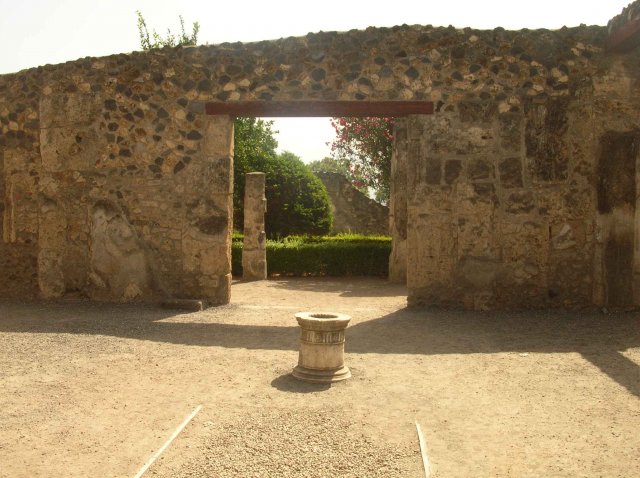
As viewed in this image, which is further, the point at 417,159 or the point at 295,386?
the point at 417,159

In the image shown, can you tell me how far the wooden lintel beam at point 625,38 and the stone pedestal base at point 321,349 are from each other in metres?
4.38

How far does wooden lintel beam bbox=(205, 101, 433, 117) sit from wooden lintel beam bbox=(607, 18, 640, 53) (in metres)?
2.03

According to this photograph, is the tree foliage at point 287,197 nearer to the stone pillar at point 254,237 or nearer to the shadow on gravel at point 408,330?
the stone pillar at point 254,237

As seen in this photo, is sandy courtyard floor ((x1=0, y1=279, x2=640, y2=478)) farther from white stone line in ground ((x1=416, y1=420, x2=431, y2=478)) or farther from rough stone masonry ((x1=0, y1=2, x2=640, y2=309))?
rough stone masonry ((x1=0, y1=2, x2=640, y2=309))

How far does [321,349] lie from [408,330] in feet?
6.49

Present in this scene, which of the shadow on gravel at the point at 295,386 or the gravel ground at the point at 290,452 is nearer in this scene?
the gravel ground at the point at 290,452

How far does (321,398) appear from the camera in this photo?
399 centimetres

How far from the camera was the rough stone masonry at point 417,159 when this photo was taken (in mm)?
7012

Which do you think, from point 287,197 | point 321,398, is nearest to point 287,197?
point 287,197

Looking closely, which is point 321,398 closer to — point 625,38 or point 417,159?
point 417,159

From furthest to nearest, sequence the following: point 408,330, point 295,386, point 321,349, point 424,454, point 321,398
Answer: point 408,330, point 321,349, point 295,386, point 321,398, point 424,454

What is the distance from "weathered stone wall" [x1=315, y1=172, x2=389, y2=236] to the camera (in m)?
20.9

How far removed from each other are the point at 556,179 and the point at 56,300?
6.13 m

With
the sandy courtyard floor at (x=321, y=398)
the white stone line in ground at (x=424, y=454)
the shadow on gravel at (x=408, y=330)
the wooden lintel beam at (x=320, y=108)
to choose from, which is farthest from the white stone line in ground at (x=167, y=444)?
the wooden lintel beam at (x=320, y=108)
